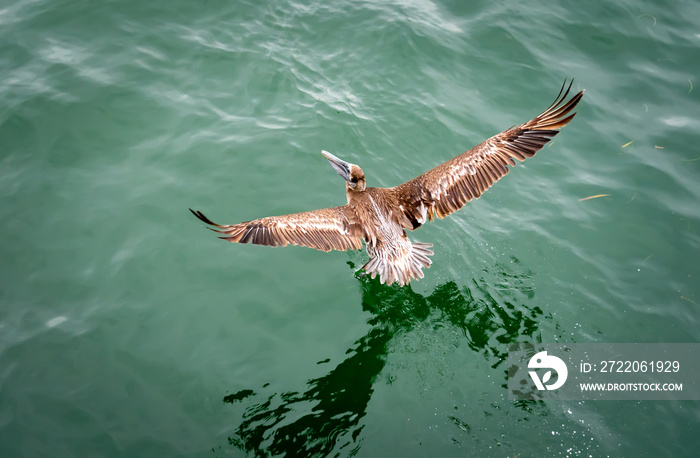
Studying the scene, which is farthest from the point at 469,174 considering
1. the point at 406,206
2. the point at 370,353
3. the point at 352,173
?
the point at 370,353

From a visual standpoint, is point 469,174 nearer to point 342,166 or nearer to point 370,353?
point 342,166

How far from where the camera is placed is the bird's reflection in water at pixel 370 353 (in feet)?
14.9

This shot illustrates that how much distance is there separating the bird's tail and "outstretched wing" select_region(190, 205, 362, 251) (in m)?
0.32

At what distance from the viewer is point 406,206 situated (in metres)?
5.93

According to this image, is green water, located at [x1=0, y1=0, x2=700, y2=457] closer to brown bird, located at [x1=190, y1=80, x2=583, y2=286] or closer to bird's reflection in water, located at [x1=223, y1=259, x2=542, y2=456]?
bird's reflection in water, located at [x1=223, y1=259, x2=542, y2=456]

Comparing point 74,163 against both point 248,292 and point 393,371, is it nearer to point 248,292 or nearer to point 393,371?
point 248,292

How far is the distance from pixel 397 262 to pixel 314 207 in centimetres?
165

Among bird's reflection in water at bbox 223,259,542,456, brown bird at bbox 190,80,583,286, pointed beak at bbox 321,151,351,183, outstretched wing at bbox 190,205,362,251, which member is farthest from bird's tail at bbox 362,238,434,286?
pointed beak at bbox 321,151,351,183

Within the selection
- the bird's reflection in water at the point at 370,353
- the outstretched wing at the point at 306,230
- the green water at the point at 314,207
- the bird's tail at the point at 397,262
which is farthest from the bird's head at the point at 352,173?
the bird's reflection in water at the point at 370,353

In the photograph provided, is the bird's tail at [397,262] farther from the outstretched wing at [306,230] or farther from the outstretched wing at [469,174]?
the outstretched wing at [469,174]

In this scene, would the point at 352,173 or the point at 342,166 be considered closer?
the point at 352,173

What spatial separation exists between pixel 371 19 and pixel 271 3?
1.89 meters

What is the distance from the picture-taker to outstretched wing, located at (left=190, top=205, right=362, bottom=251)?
17.2 feet

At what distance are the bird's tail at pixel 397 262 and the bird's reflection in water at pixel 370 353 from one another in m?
0.47
